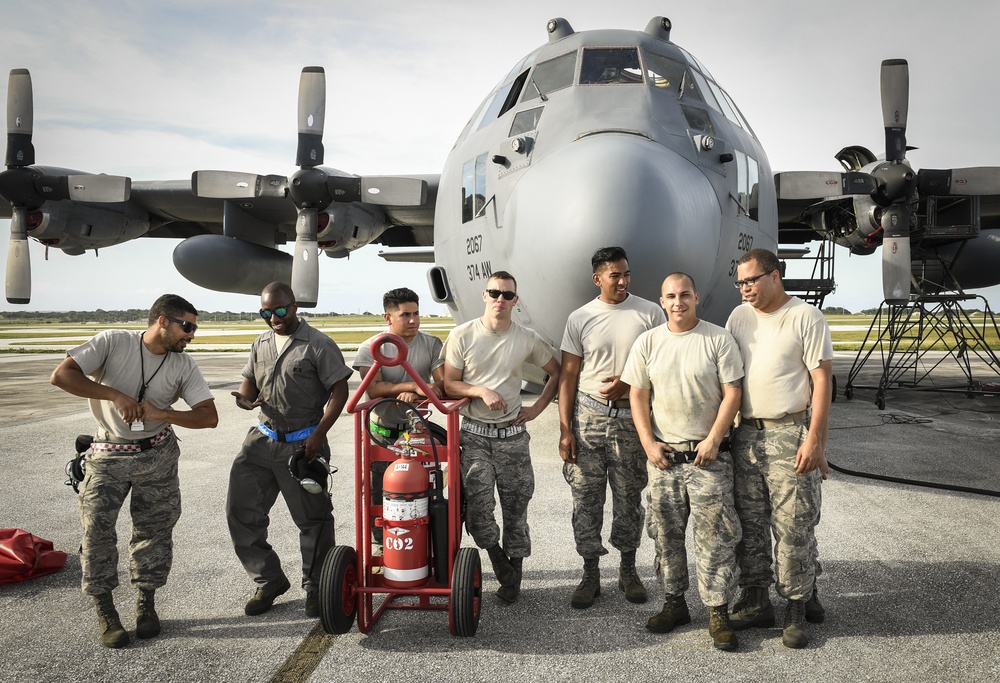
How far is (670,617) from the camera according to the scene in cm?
335

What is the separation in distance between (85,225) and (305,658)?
12.5 metres

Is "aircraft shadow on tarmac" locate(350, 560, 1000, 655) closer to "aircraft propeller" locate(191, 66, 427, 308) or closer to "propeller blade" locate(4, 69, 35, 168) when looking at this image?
"aircraft propeller" locate(191, 66, 427, 308)

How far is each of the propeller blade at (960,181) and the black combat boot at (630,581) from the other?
8.79 m

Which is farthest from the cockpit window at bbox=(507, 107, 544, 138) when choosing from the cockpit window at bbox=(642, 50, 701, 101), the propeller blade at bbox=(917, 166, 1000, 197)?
the propeller blade at bbox=(917, 166, 1000, 197)

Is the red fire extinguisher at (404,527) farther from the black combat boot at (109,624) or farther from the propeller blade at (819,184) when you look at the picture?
the propeller blade at (819,184)

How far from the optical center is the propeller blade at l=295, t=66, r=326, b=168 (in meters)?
10.1

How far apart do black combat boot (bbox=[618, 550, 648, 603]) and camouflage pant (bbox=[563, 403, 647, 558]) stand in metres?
0.06

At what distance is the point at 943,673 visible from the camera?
286 cm

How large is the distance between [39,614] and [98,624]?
1.48 feet

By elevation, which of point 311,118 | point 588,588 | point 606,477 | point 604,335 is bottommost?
point 588,588

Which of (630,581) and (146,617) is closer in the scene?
(146,617)

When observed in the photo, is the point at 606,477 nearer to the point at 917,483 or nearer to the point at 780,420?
the point at 780,420

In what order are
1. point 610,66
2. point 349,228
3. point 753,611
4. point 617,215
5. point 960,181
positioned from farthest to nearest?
point 349,228 → point 960,181 → point 610,66 → point 617,215 → point 753,611

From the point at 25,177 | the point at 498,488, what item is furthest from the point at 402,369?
the point at 25,177
